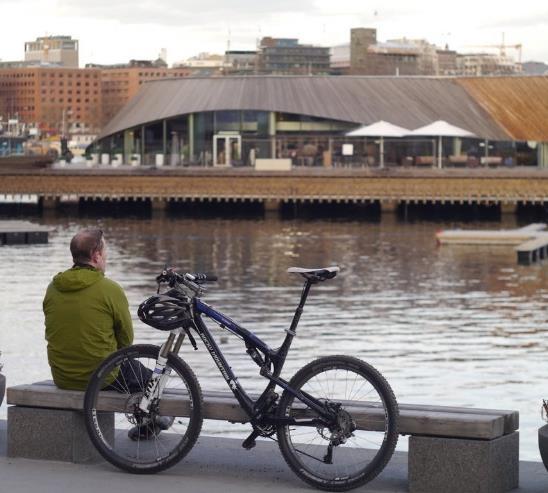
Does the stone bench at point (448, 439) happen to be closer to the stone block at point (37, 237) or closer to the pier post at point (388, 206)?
the stone block at point (37, 237)

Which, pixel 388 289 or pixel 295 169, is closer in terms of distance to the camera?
pixel 388 289

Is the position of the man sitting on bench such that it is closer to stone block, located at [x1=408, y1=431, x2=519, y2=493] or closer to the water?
stone block, located at [x1=408, y1=431, x2=519, y2=493]

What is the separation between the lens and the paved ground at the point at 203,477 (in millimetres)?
8352

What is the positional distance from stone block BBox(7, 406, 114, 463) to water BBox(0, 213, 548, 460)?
780cm

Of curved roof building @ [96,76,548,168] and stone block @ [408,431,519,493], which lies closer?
stone block @ [408,431,519,493]

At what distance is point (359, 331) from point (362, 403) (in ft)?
67.6

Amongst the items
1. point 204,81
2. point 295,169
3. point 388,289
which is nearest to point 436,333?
point 388,289

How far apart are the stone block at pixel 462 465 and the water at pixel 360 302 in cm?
789

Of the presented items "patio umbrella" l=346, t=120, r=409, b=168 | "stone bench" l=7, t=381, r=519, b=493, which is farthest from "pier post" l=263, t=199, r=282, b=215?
"stone bench" l=7, t=381, r=519, b=493

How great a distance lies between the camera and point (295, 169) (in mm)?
81438

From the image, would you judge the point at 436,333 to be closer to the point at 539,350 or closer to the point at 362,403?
the point at 539,350

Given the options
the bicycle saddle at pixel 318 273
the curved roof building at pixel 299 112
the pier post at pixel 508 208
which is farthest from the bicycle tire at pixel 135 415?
the curved roof building at pixel 299 112

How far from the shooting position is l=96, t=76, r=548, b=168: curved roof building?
3553 inches

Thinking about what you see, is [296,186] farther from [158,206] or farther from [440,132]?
[440,132]
